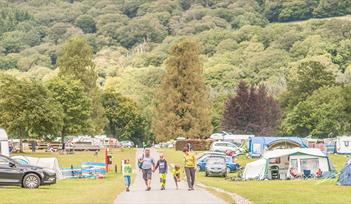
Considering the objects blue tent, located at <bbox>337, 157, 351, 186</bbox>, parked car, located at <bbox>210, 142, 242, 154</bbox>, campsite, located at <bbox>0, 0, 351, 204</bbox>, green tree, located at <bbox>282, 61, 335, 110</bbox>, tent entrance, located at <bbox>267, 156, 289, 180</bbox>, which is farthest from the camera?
green tree, located at <bbox>282, 61, 335, 110</bbox>

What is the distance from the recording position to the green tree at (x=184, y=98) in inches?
3875

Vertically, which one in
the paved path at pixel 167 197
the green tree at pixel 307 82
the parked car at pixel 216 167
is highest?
the green tree at pixel 307 82

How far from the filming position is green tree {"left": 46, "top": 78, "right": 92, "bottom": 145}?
93.7 meters

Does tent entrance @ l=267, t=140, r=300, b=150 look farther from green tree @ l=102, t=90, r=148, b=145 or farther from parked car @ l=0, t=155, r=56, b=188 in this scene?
green tree @ l=102, t=90, r=148, b=145

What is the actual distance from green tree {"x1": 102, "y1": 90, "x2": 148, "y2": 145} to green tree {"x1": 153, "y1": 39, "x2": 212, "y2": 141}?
135 ft

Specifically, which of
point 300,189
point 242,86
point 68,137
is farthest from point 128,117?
point 300,189

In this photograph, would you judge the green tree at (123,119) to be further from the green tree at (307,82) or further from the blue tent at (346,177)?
the blue tent at (346,177)

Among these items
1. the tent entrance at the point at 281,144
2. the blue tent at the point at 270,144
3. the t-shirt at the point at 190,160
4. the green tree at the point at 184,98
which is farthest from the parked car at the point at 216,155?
the green tree at the point at 184,98

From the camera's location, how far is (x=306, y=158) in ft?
160

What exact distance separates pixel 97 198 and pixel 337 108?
3274 inches

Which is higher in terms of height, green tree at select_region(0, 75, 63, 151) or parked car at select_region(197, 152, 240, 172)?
green tree at select_region(0, 75, 63, 151)

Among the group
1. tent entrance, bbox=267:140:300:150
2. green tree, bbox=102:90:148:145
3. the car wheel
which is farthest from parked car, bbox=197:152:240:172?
green tree, bbox=102:90:148:145

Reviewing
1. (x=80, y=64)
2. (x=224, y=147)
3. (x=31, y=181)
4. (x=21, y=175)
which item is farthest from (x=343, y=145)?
(x=21, y=175)

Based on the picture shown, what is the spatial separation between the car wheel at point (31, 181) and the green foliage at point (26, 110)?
144ft
